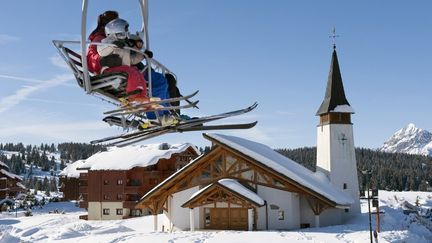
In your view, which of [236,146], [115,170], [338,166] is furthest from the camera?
[115,170]

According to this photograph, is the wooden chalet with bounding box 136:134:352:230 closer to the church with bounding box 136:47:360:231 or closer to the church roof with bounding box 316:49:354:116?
the church with bounding box 136:47:360:231

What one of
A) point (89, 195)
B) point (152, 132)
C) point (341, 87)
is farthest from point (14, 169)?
point (152, 132)

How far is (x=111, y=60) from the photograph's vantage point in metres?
8.24

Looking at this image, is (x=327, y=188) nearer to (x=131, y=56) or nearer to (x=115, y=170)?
(x=115, y=170)

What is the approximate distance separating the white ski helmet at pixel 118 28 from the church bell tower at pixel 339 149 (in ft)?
94.2

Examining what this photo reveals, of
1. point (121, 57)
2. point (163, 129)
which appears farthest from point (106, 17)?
point (163, 129)

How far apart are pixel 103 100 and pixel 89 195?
43347 millimetres

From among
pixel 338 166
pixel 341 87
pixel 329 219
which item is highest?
pixel 341 87

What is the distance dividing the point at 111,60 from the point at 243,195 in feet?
72.1

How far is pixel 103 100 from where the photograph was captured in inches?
340

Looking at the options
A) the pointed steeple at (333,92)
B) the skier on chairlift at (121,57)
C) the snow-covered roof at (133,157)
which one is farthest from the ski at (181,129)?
the snow-covered roof at (133,157)

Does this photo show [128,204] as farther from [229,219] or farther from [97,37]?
[97,37]

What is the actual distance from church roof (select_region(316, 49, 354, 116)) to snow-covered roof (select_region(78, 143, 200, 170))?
61.8 ft

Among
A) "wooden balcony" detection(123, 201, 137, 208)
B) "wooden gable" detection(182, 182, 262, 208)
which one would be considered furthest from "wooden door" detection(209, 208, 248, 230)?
"wooden balcony" detection(123, 201, 137, 208)
